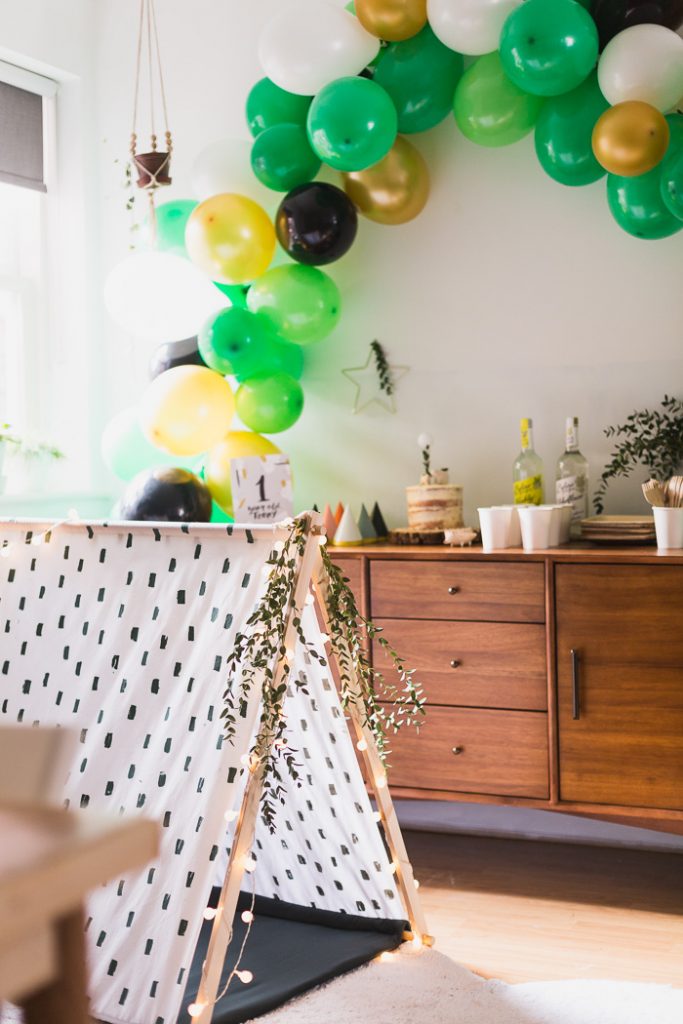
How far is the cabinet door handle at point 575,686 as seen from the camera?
8.87ft

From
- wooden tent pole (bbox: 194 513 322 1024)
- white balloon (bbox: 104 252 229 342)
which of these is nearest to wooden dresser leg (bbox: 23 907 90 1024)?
wooden tent pole (bbox: 194 513 322 1024)

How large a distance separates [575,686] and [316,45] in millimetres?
1689

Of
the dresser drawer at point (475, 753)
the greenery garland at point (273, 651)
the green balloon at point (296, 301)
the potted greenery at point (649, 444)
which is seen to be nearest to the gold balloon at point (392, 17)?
the green balloon at point (296, 301)

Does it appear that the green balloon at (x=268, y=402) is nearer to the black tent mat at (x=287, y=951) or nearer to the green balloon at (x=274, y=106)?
the green balloon at (x=274, y=106)

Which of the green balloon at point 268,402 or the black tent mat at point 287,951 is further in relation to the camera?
the green balloon at point 268,402

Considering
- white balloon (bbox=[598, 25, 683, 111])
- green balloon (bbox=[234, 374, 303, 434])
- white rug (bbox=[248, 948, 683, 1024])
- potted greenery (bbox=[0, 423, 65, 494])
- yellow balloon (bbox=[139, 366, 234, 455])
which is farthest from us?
potted greenery (bbox=[0, 423, 65, 494])

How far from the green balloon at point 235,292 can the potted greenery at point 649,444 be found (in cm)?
109

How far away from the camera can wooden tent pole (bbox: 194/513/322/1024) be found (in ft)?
6.35

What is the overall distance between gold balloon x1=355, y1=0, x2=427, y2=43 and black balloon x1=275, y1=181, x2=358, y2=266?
0.40 m

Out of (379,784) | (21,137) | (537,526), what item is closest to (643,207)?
(537,526)

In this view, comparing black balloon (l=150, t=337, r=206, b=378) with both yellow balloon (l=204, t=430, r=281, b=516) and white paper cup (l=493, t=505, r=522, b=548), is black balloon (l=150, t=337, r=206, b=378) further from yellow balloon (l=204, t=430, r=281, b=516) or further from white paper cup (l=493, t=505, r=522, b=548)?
white paper cup (l=493, t=505, r=522, b=548)

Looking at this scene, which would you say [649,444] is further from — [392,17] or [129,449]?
[129,449]

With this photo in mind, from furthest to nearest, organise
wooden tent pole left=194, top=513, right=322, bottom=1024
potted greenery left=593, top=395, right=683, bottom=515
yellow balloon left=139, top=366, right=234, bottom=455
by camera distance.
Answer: yellow balloon left=139, top=366, right=234, bottom=455, potted greenery left=593, top=395, right=683, bottom=515, wooden tent pole left=194, top=513, right=322, bottom=1024

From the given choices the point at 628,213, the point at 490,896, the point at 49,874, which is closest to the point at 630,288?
the point at 628,213
